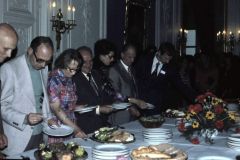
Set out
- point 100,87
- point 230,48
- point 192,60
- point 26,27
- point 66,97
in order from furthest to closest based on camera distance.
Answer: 1. point 230,48
2. point 192,60
3. point 26,27
4. point 100,87
5. point 66,97

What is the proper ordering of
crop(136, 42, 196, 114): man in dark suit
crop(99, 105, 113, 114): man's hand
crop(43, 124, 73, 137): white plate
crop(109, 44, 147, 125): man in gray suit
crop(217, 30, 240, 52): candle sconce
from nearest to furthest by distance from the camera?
crop(43, 124, 73, 137): white plate
crop(99, 105, 113, 114): man's hand
crop(109, 44, 147, 125): man in gray suit
crop(136, 42, 196, 114): man in dark suit
crop(217, 30, 240, 52): candle sconce

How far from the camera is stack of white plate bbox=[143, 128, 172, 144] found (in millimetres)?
2633

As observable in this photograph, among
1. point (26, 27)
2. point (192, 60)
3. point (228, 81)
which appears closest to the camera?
point (26, 27)

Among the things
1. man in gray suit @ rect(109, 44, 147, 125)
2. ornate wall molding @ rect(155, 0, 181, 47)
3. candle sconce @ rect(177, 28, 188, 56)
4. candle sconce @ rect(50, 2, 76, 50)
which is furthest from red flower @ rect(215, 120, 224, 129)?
candle sconce @ rect(177, 28, 188, 56)

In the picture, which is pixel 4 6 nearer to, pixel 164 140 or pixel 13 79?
pixel 13 79

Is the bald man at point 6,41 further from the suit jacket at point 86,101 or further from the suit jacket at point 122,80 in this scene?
the suit jacket at point 122,80

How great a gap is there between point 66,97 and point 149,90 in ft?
6.18

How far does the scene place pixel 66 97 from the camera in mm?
2994

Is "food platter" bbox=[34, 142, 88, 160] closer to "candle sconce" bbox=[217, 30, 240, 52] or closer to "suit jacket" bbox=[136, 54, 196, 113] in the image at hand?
"suit jacket" bbox=[136, 54, 196, 113]

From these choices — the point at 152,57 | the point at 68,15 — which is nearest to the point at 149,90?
the point at 152,57

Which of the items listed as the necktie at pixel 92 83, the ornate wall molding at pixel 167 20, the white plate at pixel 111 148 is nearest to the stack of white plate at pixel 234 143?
the white plate at pixel 111 148

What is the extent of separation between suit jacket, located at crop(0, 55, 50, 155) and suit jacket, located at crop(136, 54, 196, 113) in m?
2.02

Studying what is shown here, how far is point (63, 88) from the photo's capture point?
2977mm

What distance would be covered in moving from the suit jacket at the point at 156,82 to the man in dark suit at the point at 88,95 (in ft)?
4.14
